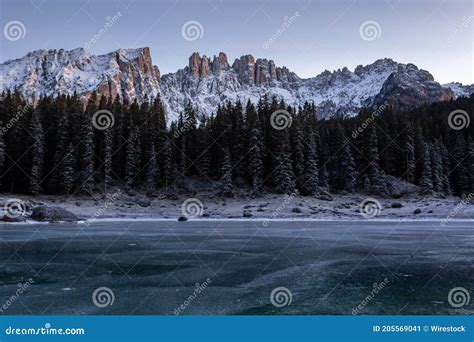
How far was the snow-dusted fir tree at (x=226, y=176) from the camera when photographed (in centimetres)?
6355

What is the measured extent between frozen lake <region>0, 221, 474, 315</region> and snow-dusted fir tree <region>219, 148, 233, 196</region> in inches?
1632

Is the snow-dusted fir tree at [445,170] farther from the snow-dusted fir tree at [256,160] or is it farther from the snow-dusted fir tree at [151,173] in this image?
the snow-dusted fir tree at [151,173]

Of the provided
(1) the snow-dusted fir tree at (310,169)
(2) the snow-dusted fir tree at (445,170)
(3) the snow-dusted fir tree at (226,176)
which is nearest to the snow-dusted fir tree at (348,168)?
(1) the snow-dusted fir tree at (310,169)

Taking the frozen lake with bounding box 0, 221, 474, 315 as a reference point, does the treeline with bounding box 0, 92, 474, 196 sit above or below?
above

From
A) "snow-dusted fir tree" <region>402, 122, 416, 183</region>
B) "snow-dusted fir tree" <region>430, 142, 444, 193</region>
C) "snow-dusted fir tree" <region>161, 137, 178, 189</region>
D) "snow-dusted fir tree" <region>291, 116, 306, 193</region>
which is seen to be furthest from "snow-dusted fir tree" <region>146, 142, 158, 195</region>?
"snow-dusted fir tree" <region>430, 142, 444, 193</region>

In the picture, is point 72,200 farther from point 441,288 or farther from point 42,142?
point 441,288

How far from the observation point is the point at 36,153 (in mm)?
61562

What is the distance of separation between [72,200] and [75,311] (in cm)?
5167

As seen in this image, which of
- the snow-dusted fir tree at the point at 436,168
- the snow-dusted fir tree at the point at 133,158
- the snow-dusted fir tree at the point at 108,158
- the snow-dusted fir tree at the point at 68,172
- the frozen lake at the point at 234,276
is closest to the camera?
the frozen lake at the point at 234,276

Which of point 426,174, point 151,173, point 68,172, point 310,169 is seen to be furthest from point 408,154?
point 68,172

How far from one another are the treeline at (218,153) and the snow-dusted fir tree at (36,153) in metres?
0.15

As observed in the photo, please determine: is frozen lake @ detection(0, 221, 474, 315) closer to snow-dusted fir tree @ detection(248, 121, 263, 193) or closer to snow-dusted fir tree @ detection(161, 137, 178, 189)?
snow-dusted fir tree @ detection(248, 121, 263, 193)

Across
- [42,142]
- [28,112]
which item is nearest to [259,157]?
[42,142]

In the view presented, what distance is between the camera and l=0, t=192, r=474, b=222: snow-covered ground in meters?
50.0
